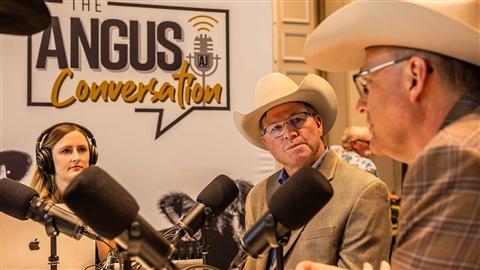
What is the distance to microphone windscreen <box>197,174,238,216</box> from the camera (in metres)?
2.14

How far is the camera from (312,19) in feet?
19.9

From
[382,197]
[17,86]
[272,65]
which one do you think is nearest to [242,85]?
[272,65]

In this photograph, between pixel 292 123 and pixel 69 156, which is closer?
pixel 292 123

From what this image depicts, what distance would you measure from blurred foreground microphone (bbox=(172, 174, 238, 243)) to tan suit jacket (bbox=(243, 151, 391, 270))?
0.35 metres

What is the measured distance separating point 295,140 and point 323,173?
20 centimetres

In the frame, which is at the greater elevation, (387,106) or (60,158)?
(387,106)

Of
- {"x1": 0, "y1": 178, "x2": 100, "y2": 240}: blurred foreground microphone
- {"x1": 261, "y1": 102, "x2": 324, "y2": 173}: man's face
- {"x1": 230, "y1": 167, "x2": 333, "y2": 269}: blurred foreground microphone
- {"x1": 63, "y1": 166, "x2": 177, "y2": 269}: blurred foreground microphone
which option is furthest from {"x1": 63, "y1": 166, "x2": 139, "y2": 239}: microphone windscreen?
{"x1": 261, "y1": 102, "x2": 324, "y2": 173}: man's face

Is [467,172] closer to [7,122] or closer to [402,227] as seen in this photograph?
[402,227]

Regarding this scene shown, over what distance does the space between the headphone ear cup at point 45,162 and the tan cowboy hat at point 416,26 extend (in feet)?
7.12

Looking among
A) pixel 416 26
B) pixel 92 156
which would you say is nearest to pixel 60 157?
pixel 92 156

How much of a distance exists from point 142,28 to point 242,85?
0.78m

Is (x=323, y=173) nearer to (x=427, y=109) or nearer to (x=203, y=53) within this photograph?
(x=427, y=109)

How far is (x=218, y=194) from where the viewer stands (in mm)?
2182

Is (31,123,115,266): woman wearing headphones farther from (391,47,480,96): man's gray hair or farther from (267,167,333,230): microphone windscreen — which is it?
(391,47,480,96): man's gray hair
